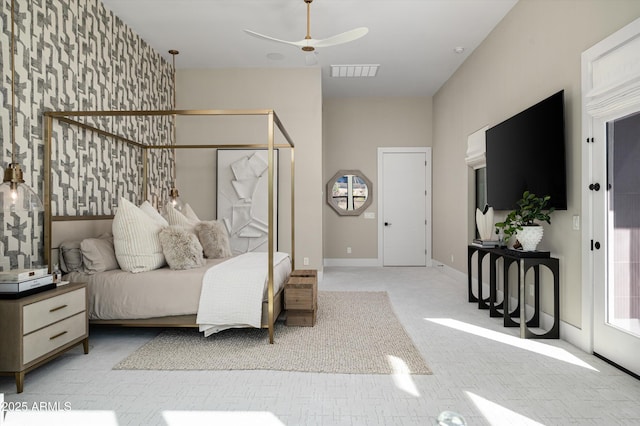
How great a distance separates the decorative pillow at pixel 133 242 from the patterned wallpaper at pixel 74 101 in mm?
521

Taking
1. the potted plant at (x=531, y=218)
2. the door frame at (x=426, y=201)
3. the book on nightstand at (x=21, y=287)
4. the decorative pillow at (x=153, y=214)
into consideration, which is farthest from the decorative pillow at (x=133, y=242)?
the door frame at (x=426, y=201)

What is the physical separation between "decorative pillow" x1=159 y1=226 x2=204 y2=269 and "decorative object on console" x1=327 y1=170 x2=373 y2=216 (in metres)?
4.18

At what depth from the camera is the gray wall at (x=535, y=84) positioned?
294 centimetres

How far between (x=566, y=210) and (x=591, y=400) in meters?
1.53

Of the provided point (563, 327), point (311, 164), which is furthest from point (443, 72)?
point (563, 327)

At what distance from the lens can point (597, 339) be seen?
2750 millimetres

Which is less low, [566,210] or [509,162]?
[509,162]

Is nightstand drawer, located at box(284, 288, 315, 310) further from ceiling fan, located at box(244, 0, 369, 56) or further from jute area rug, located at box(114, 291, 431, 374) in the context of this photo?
ceiling fan, located at box(244, 0, 369, 56)

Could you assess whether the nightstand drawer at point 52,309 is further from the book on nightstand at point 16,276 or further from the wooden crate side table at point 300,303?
the wooden crate side table at point 300,303

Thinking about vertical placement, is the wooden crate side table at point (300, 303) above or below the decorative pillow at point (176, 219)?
below

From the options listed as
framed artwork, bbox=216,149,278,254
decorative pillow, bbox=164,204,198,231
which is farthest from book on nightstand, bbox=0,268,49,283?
framed artwork, bbox=216,149,278,254

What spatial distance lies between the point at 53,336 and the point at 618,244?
12.4ft

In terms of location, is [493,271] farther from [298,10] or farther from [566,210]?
[298,10]

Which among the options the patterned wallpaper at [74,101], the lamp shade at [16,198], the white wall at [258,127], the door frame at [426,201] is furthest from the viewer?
the door frame at [426,201]
